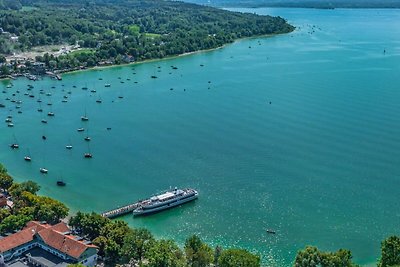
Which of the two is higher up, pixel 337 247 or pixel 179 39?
pixel 179 39

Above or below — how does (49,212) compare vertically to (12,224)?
above

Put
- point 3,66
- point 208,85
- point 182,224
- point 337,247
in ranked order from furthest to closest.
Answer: point 3,66, point 208,85, point 182,224, point 337,247

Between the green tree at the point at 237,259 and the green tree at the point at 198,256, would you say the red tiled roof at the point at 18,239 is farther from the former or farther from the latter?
the green tree at the point at 237,259

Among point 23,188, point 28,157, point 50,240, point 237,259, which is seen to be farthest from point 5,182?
point 237,259

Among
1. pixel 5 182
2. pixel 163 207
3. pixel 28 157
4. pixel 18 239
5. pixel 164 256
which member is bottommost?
pixel 163 207

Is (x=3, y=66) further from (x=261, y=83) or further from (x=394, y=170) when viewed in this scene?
(x=394, y=170)

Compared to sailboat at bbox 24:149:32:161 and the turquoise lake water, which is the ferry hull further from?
sailboat at bbox 24:149:32:161

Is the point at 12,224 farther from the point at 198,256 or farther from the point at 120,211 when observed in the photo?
the point at 198,256

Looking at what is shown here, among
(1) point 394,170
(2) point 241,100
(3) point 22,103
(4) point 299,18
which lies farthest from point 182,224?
(4) point 299,18
